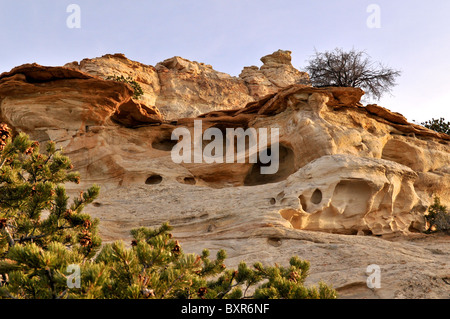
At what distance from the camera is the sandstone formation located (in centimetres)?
1069

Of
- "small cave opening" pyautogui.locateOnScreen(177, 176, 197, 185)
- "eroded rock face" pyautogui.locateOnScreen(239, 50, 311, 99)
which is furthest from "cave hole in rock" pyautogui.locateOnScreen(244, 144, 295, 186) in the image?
"eroded rock face" pyautogui.locateOnScreen(239, 50, 311, 99)

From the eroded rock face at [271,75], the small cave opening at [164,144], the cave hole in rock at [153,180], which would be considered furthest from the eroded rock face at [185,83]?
the cave hole in rock at [153,180]

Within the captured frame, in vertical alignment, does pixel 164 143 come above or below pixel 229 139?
below

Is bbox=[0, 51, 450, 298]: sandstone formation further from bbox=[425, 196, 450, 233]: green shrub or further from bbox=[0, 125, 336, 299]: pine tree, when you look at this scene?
bbox=[0, 125, 336, 299]: pine tree

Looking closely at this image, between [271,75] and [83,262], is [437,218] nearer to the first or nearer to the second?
[83,262]

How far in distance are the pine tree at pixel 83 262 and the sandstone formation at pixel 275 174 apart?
10.7 feet

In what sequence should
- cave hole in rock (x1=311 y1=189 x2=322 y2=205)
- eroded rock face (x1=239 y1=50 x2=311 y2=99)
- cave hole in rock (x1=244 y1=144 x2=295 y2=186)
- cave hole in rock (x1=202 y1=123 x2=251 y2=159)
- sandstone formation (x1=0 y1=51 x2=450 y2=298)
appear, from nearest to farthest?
sandstone formation (x1=0 y1=51 x2=450 y2=298), cave hole in rock (x1=311 y1=189 x2=322 y2=205), cave hole in rock (x1=244 y1=144 x2=295 y2=186), cave hole in rock (x1=202 y1=123 x2=251 y2=159), eroded rock face (x1=239 y1=50 x2=311 y2=99)

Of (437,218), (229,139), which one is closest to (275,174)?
(229,139)

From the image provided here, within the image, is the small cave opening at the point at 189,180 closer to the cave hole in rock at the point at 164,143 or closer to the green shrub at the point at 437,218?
the cave hole in rock at the point at 164,143

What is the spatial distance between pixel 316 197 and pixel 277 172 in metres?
4.86

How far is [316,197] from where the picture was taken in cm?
1341

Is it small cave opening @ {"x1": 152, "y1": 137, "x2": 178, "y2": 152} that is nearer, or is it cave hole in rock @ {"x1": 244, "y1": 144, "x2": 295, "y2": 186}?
cave hole in rock @ {"x1": 244, "y1": 144, "x2": 295, "y2": 186}

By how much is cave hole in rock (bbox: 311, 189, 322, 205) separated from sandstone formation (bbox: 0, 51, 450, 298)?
35 millimetres

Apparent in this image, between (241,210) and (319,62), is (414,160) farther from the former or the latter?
(241,210)
